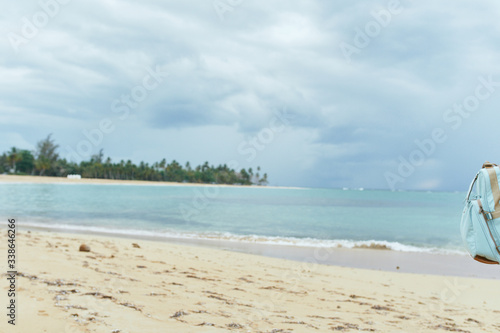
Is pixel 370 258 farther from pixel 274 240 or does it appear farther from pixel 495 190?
pixel 495 190

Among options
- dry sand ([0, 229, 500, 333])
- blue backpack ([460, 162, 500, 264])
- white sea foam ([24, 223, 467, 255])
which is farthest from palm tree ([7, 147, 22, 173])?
blue backpack ([460, 162, 500, 264])

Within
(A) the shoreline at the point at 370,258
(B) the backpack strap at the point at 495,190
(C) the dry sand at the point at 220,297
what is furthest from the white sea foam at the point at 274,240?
(B) the backpack strap at the point at 495,190

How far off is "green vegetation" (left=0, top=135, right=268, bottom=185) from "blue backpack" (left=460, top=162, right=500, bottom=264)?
117375 mm

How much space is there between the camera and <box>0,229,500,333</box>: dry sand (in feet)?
13.7

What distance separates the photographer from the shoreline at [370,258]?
1123 centimetres

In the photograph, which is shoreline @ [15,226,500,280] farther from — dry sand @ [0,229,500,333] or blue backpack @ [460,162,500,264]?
blue backpack @ [460,162,500,264]

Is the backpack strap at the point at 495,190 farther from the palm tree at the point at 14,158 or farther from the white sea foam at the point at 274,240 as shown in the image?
the palm tree at the point at 14,158

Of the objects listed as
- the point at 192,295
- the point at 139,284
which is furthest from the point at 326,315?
the point at 139,284

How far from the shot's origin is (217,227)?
20531 mm

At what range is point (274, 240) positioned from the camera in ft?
54.5

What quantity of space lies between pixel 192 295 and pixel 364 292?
3878 millimetres

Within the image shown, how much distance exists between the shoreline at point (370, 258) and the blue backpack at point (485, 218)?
9685 mm

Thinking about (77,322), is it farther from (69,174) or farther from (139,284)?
(69,174)

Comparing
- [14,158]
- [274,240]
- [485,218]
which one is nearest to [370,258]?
[274,240]
